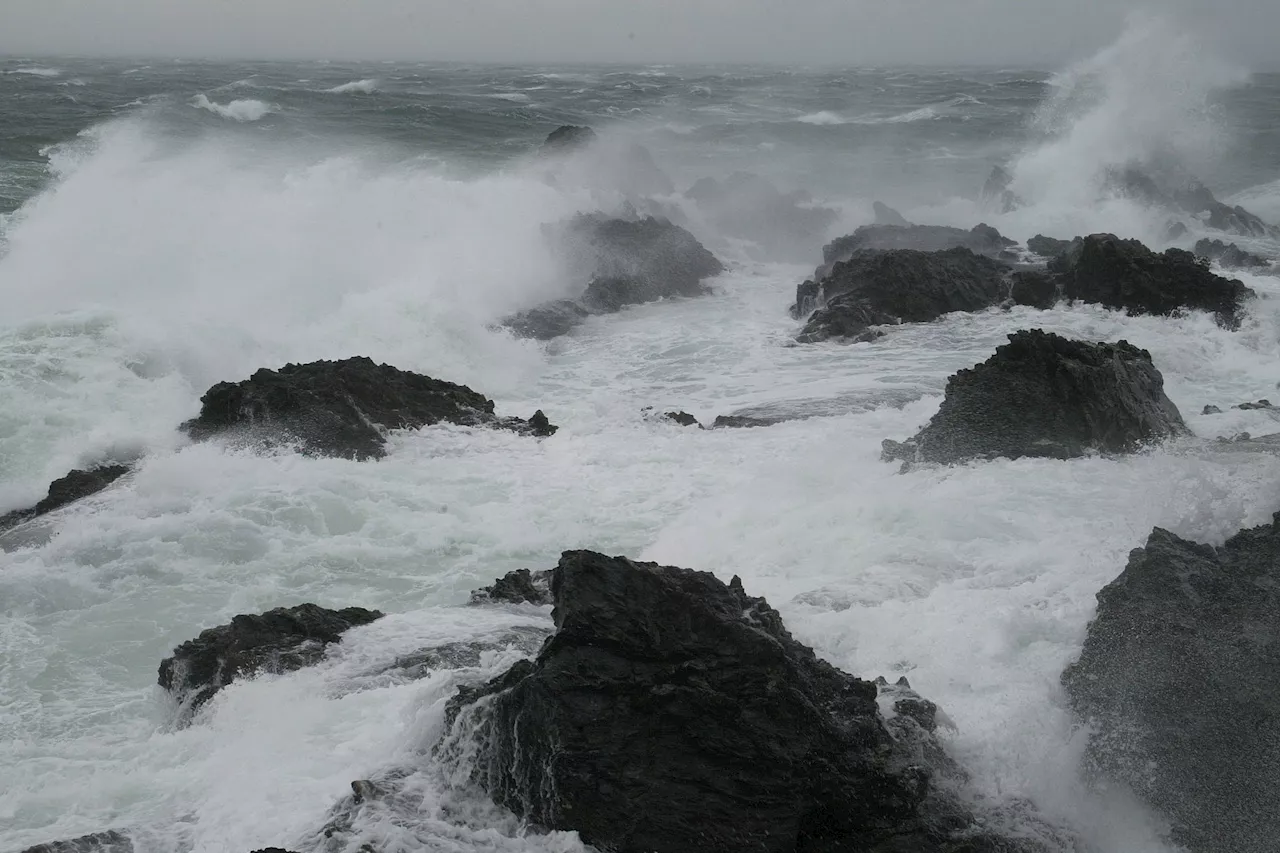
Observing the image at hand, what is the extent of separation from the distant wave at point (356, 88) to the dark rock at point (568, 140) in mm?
22272

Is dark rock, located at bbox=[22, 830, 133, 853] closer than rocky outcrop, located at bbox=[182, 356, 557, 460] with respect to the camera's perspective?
Yes

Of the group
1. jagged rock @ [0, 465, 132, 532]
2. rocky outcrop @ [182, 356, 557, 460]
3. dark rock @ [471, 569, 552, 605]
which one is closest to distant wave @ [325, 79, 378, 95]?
rocky outcrop @ [182, 356, 557, 460]

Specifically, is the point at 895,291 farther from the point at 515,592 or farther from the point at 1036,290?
the point at 515,592

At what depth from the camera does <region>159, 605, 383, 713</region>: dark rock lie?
23.3ft

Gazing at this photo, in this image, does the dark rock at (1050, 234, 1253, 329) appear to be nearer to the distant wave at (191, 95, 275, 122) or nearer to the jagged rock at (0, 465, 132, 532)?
the jagged rock at (0, 465, 132, 532)

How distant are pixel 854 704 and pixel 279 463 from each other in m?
7.30

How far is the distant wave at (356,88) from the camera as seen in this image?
159 ft

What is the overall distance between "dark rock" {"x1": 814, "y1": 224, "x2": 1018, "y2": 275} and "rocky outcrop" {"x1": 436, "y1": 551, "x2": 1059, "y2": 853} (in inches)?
677

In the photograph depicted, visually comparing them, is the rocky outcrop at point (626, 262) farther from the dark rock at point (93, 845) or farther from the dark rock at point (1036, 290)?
the dark rock at point (93, 845)

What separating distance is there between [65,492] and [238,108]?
32144mm

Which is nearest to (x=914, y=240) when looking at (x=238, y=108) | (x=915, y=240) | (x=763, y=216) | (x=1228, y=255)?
(x=915, y=240)

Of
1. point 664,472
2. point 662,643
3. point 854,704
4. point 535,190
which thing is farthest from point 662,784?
point 535,190

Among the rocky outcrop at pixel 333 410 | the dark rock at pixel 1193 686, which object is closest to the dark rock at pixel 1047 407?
the dark rock at pixel 1193 686

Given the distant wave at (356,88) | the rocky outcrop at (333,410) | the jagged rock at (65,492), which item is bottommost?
the jagged rock at (65,492)
